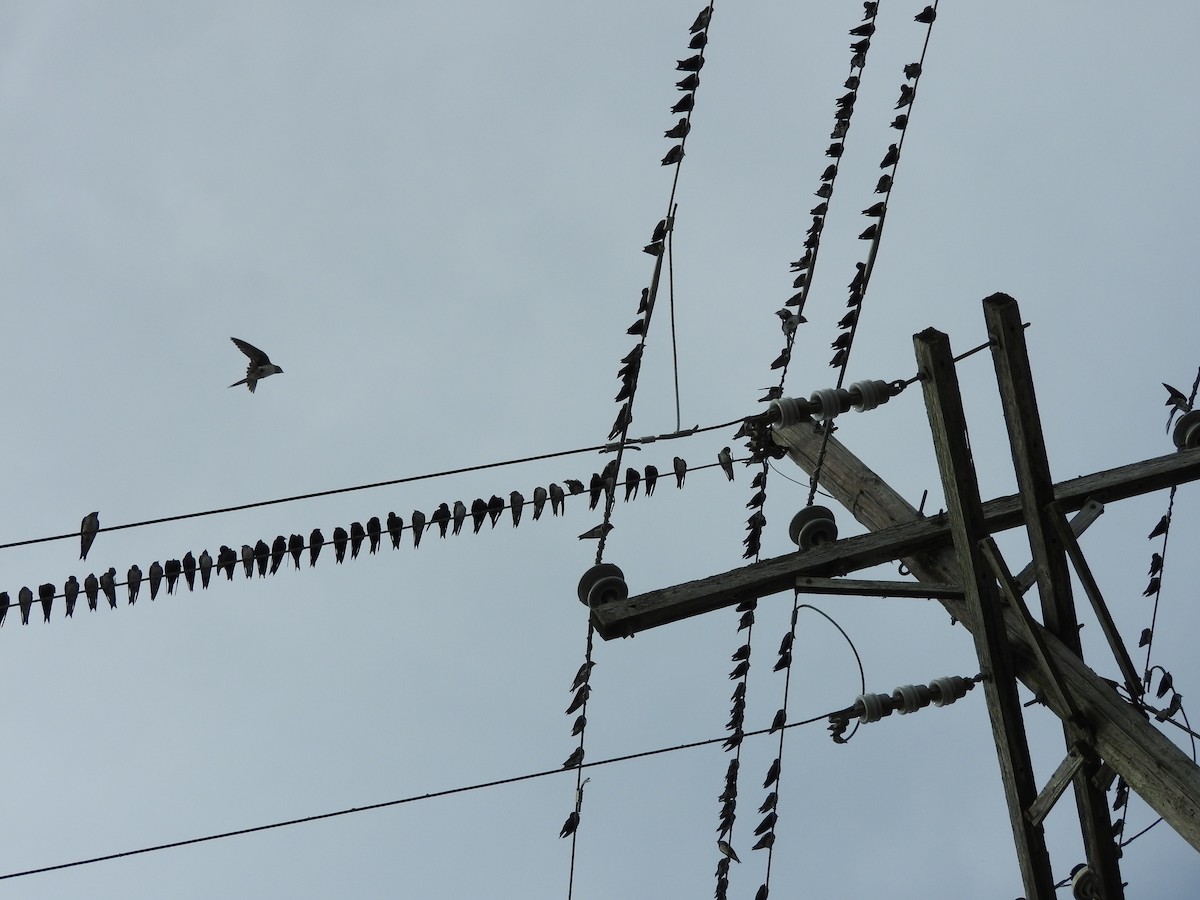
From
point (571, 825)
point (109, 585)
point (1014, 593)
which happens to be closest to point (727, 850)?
point (571, 825)

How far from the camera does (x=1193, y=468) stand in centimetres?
666

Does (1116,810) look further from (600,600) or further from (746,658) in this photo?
(600,600)

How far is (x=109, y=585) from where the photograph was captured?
639 cm

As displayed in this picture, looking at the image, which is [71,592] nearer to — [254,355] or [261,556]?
[261,556]

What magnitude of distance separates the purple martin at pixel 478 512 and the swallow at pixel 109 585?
183 centimetres

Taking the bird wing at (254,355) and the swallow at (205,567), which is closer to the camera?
the swallow at (205,567)

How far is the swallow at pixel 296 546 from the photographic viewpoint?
6418 millimetres

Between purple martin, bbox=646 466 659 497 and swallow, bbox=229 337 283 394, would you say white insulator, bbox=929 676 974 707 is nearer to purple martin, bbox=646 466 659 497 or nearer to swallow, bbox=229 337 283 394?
purple martin, bbox=646 466 659 497

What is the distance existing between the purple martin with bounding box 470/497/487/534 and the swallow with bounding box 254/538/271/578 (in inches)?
44.1

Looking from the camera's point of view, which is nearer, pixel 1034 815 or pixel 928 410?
pixel 1034 815

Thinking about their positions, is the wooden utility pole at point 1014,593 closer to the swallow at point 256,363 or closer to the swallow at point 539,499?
the swallow at point 539,499

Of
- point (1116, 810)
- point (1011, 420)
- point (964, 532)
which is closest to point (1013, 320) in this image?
point (1011, 420)

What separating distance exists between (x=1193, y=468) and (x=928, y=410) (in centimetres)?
188

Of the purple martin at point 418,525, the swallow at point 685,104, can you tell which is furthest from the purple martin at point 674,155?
the purple martin at point 418,525
